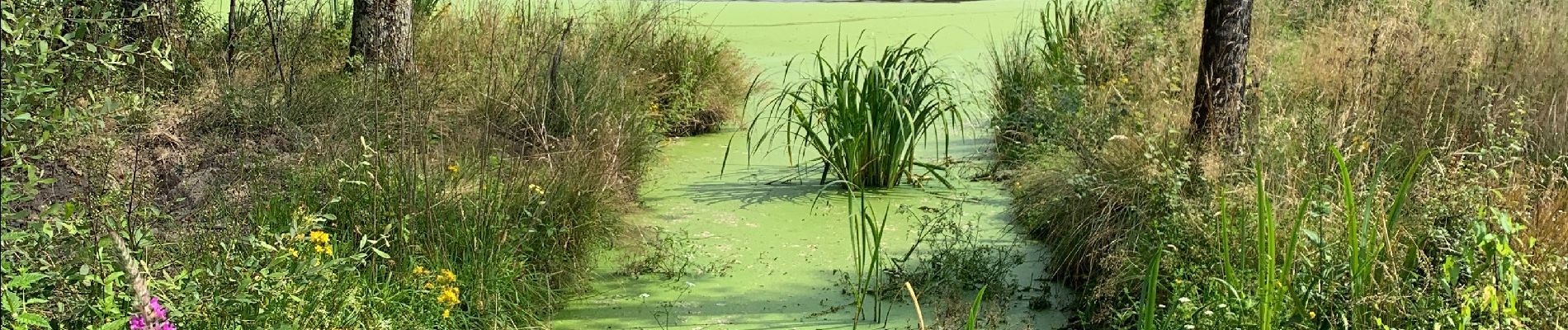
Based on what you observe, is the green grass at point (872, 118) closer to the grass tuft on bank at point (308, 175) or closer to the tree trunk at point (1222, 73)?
the grass tuft on bank at point (308, 175)

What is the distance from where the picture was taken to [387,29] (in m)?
5.05

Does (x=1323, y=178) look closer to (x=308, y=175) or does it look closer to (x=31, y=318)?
(x=308, y=175)

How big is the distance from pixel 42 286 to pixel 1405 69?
3602 mm

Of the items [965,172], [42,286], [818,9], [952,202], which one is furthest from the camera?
[818,9]

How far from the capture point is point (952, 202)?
5.05 meters

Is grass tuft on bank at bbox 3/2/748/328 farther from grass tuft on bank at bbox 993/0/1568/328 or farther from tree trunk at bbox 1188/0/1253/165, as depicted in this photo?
tree trunk at bbox 1188/0/1253/165

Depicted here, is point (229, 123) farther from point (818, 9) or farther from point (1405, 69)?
point (818, 9)

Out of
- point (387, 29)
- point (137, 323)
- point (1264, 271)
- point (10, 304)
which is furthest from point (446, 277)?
point (387, 29)

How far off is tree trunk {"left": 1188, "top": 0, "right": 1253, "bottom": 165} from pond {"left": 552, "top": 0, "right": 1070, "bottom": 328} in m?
0.60

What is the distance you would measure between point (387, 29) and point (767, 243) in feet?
5.30

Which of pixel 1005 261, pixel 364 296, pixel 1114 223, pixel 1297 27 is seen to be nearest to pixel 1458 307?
pixel 1114 223

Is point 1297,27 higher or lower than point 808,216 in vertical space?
higher

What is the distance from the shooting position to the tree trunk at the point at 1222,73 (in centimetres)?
396

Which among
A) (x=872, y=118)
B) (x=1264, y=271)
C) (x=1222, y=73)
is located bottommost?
(x=1264, y=271)
